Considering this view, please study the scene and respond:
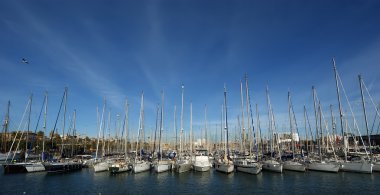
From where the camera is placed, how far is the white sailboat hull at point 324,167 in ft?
161

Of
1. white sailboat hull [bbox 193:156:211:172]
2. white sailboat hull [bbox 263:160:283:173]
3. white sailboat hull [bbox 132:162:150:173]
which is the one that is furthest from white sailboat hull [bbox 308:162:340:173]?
white sailboat hull [bbox 132:162:150:173]

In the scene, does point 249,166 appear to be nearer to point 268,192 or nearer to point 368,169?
point 268,192

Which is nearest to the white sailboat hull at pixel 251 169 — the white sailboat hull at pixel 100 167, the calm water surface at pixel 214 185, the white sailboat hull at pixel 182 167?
the calm water surface at pixel 214 185

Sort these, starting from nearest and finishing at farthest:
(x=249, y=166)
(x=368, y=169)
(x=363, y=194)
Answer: (x=363, y=194) < (x=368, y=169) < (x=249, y=166)

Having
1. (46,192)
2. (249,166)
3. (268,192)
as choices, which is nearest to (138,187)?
(46,192)

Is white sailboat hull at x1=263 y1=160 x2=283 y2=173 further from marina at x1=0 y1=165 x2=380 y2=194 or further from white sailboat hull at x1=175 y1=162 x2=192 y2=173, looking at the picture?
white sailboat hull at x1=175 y1=162 x2=192 y2=173

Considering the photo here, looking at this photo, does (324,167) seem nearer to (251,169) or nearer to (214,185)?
(251,169)

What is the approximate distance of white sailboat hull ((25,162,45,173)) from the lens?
55.7 metres

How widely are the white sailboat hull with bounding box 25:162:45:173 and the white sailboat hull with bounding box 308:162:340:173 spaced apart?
180 feet

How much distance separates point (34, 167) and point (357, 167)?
62.2 metres

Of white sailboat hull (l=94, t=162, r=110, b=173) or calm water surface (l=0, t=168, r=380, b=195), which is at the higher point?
white sailboat hull (l=94, t=162, r=110, b=173)

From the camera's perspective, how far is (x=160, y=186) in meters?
39.3

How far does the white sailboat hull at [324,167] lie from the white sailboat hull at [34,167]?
54792 millimetres

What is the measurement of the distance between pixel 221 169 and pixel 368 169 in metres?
25.2
